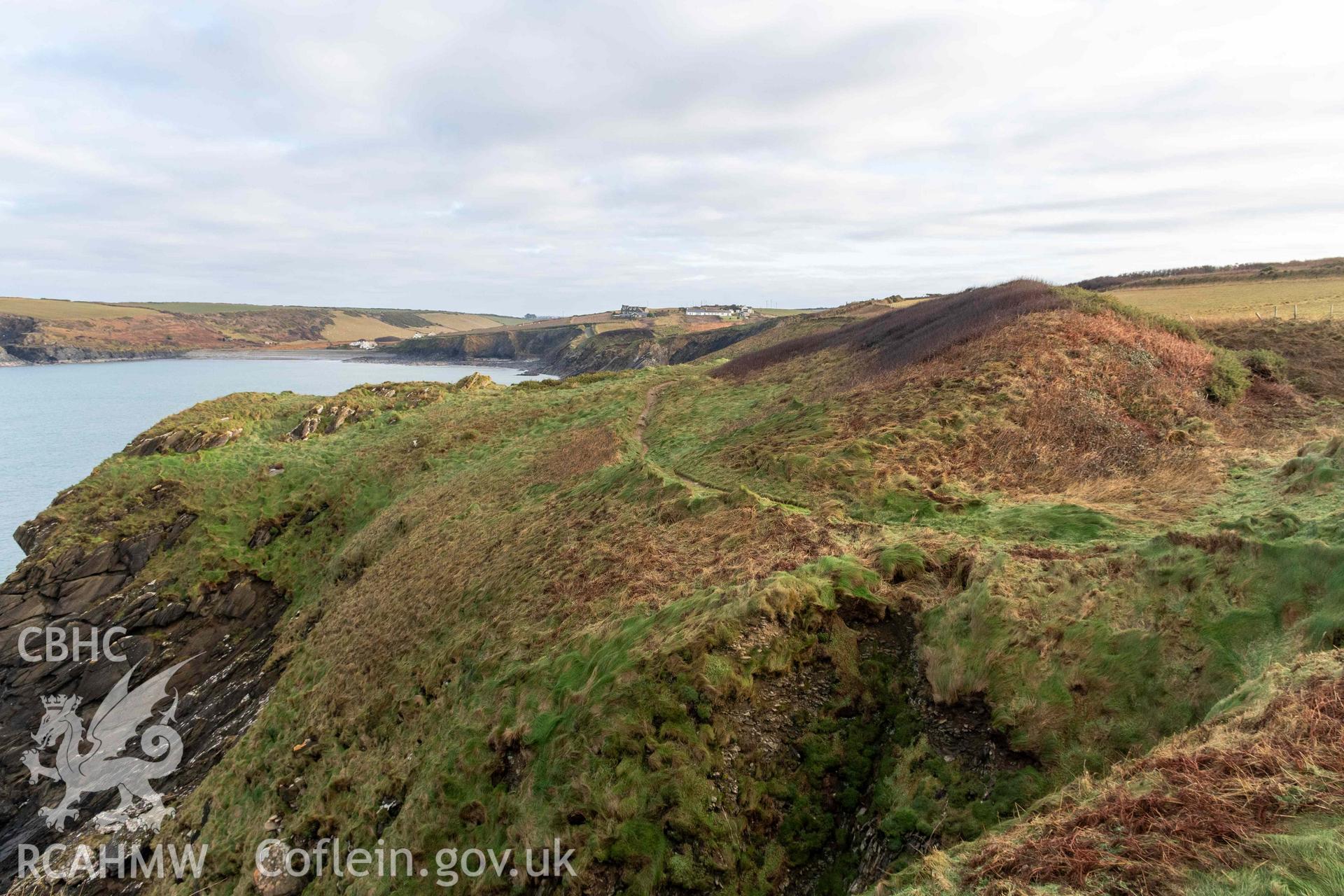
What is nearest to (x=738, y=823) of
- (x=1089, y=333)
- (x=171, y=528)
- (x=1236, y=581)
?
(x=1236, y=581)

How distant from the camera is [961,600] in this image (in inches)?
400

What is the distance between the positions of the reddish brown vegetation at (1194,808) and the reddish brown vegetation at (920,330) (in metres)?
22.3

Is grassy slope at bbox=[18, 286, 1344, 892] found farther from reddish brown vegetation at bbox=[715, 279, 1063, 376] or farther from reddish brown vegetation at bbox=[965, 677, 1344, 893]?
reddish brown vegetation at bbox=[715, 279, 1063, 376]

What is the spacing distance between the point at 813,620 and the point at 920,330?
28.3 metres

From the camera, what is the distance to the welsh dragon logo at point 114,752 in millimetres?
17031

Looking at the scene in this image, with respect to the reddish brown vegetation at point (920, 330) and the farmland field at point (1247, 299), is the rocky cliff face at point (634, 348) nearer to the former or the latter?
the reddish brown vegetation at point (920, 330)

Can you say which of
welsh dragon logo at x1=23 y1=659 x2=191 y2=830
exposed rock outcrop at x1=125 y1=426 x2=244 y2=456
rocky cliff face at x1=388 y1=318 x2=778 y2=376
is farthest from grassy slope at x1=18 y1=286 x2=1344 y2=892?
rocky cliff face at x1=388 y1=318 x2=778 y2=376

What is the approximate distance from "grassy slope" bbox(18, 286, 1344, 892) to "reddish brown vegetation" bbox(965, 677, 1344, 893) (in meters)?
0.34

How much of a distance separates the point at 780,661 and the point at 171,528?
3481 centimetres

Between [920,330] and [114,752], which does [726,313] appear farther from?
[114,752]

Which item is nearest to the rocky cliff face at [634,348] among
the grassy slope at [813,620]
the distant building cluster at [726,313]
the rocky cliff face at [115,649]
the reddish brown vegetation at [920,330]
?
the distant building cluster at [726,313]

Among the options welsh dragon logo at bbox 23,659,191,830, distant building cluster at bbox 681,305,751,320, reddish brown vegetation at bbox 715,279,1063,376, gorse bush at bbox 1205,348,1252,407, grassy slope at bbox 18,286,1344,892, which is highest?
distant building cluster at bbox 681,305,751,320

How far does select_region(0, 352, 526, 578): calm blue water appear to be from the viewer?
49.4 metres

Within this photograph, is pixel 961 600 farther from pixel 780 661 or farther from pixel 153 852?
pixel 153 852
